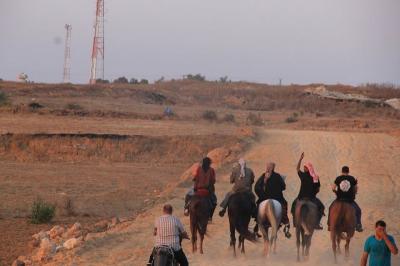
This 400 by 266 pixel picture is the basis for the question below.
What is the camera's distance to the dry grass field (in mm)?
27453

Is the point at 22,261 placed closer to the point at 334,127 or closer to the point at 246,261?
the point at 246,261

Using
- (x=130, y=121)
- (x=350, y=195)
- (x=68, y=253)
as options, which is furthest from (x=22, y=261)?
(x=130, y=121)

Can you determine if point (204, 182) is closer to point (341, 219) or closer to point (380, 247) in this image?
point (341, 219)

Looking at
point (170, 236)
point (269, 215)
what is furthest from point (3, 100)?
point (170, 236)

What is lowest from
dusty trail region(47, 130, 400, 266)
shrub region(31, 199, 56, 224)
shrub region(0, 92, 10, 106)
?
shrub region(31, 199, 56, 224)

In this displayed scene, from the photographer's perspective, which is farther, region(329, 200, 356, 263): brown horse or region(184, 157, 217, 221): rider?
Result: region(184, 157, 217, 221): rider

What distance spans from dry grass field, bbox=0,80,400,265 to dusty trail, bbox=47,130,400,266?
92 mm

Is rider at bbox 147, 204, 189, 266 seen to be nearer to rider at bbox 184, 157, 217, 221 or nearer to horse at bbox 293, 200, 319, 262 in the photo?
rider at bbox 184, 157, 217, 221

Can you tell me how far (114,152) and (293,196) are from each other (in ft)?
58.7

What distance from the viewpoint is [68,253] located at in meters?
19.2

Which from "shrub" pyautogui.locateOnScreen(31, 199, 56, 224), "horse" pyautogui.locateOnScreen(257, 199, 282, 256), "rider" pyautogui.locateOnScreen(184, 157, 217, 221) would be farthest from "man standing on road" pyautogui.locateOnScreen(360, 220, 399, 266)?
"shrub" pyautogui.locateOnScreen(31, 199, 56, 224)

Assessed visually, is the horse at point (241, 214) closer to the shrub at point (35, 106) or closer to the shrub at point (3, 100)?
the shrub at point (35, 106)

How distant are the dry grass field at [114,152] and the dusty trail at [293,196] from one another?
0.30 feet

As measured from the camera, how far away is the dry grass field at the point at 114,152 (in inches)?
1081
